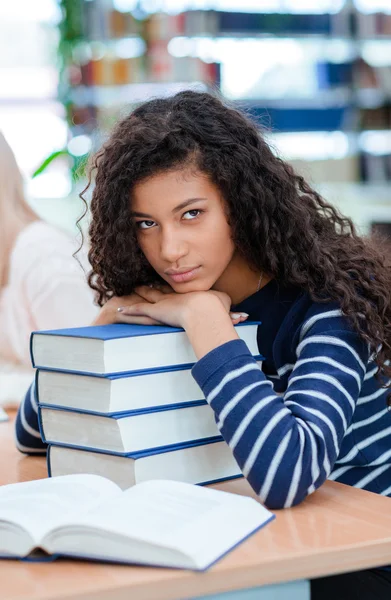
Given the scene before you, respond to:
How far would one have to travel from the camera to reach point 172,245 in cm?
114

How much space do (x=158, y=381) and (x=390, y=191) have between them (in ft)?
15.1

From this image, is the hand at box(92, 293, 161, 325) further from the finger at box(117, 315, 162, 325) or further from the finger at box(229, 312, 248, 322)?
the finger at box(229, 312, 248, 322)

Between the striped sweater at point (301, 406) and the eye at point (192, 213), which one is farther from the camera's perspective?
the eye at point (192, 213)

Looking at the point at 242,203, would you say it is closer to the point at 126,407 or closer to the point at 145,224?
the point at 145,224

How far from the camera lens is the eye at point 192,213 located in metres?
1.14

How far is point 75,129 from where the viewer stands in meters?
4.82

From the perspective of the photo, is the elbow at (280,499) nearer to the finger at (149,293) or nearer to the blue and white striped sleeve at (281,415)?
the blue and white striped sleeve at (281,415)

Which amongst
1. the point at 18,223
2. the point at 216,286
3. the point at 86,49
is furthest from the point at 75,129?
the point at 216,286

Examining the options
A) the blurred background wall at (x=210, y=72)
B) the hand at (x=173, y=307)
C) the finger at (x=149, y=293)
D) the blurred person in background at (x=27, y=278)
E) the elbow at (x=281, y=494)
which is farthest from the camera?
the blurred background wall at (x=210, y=72)

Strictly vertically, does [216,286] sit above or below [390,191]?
above

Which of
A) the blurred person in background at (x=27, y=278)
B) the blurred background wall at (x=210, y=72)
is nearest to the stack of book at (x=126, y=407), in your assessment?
the blurred person in background at (x=27, y=278)

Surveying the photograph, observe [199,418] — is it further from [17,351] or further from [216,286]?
[17,351]

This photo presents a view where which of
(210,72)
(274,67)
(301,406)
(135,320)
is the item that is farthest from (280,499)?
(274,67)

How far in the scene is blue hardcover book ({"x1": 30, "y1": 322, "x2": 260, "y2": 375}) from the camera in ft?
3.29
